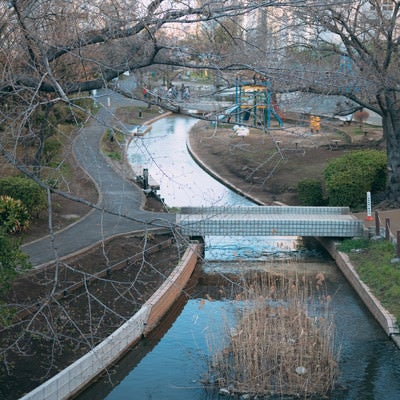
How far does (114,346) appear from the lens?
11.9 m

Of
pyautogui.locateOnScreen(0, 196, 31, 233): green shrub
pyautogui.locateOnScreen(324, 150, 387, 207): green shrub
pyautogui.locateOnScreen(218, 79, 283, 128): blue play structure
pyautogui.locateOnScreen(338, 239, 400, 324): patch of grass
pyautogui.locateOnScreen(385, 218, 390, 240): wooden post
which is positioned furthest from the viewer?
pyautogui.locateOnScreen(324, 150, 387, 207): green shrub

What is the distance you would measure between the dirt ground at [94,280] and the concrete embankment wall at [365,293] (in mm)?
2879

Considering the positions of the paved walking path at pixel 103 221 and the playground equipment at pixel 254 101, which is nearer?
the playground equipment at pixel 254 101

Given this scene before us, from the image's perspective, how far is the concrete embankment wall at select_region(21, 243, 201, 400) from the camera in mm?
10023

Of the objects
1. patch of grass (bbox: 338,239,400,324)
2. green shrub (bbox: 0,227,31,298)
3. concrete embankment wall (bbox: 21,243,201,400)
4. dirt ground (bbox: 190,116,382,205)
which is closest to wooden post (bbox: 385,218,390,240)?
patch of grass (bbox: 338,239,400,324)

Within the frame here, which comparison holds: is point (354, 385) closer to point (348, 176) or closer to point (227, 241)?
point (227, 241)

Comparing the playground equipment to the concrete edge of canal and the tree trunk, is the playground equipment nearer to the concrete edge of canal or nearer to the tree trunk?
the concrete edge of canal

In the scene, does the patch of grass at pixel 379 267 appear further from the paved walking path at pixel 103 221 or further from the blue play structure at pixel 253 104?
the blue play structure at pixel 253 104

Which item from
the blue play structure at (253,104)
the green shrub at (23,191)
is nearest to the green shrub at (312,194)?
the green shrub at (23,191)

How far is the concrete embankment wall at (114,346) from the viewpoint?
1002cm

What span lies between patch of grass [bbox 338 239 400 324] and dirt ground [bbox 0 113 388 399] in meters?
2.94

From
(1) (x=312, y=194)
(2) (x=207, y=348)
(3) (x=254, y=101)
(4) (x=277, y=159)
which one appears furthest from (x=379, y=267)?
(4) (x=277, y=159)

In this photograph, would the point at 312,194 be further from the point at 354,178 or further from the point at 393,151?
the point at 393,151

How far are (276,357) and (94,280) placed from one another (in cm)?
572
